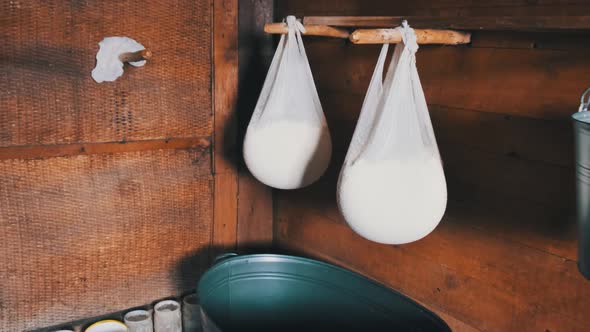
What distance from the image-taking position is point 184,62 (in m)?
1.80

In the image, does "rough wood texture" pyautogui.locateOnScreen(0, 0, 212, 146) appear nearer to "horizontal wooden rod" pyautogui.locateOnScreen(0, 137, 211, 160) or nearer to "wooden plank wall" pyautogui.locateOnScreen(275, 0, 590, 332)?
"horizontal wooden rod" pyautogui.locateOnScreen(0, 137, 211, 160)

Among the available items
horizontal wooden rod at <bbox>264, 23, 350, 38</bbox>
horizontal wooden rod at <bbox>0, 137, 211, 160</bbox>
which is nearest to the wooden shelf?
horizontal wooden rod at <bbox>264, 23, 350, 38</bbox>

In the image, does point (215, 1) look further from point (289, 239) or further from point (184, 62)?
point (289, 239)

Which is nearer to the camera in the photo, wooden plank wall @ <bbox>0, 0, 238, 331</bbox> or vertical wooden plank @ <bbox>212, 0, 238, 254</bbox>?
wooden plank wall @ <bbox>0, 0, 238, 331</bbox>

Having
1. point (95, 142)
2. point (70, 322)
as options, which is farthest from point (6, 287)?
point (95, 142)

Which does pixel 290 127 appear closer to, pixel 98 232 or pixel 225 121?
pixel 225 121

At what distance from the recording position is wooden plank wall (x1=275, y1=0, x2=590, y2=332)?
115 centimetres

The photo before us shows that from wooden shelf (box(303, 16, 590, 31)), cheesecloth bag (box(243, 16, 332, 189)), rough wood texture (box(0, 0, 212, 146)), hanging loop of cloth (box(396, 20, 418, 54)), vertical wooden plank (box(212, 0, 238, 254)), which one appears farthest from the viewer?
vertical wooden plank (box(212, 0, 238, 254))

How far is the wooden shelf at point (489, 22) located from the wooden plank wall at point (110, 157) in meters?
0.62

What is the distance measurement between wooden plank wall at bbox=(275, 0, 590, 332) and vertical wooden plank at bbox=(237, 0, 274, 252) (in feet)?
1.26

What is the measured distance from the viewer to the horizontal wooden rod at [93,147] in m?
1.58

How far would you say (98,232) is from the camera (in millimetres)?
1764

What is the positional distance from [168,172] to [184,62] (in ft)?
1.28

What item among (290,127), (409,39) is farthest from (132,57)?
(409,39)
